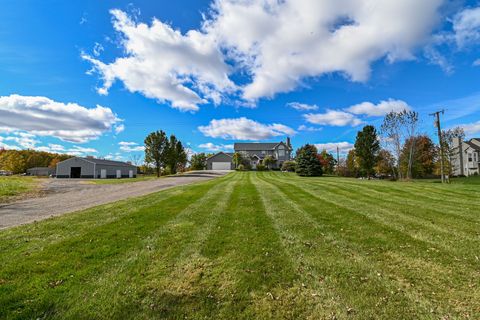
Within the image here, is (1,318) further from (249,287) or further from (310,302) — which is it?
(310,302)

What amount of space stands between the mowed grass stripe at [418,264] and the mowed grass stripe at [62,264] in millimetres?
5045

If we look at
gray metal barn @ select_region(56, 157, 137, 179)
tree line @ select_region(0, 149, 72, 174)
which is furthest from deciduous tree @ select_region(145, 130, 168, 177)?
tree line @ select_region(0, 149, 72, 174)

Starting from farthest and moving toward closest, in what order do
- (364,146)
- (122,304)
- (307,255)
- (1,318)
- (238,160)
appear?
1. (238,160)
2. (364,146)
3. (307,255)
4. (122,304)
5. (1,318)

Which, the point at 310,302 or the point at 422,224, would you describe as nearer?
the point at 310,302

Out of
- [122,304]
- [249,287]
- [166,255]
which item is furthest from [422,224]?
[122,304]

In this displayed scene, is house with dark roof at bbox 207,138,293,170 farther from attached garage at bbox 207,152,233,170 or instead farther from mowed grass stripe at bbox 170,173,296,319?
mowed grass stripe at bbox 170,173,296,319

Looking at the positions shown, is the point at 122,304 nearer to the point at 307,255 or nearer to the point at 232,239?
the point at 232,239

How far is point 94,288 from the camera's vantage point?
3.38 metres

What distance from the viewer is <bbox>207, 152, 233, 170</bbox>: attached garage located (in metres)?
63.5

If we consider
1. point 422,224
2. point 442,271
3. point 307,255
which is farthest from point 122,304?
point 422,224

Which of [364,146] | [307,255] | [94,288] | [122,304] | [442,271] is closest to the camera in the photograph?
[122,304]

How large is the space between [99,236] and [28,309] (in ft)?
9.62

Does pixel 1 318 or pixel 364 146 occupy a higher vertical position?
pixel 364 146

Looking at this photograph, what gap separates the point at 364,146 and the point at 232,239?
137ft
